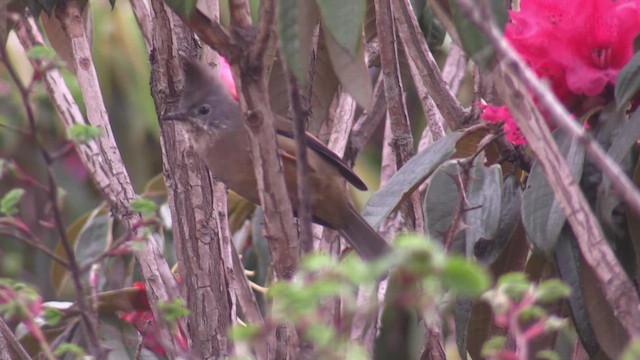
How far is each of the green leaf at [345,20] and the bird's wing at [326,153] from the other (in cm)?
101

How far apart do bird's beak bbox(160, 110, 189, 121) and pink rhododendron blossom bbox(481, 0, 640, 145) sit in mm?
736

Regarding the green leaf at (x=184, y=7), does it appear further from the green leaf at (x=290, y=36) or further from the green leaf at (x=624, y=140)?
the green leaf at (x=624, y=140)

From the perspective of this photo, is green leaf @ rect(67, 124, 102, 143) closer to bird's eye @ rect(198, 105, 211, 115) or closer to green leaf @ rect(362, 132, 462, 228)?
green leaf @ rect(362, 132, 462, 228)

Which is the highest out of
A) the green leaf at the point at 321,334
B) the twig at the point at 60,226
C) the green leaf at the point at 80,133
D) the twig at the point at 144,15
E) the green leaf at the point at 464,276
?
the twig at the point at 144,15

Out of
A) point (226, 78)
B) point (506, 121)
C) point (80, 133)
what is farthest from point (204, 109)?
point (80, 133)

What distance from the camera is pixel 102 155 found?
220 centimetres

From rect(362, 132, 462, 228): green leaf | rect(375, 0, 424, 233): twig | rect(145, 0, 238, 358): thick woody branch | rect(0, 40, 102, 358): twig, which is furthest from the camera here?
rect(375, 0, 424, 233): twig

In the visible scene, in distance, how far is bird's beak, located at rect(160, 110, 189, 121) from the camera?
2.25 meters

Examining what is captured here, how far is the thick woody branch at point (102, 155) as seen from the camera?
6.83 feet

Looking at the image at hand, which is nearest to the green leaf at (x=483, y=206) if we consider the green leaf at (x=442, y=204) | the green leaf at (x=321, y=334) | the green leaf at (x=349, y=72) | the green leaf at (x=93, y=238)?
the green leaf at (x=442, y=204)

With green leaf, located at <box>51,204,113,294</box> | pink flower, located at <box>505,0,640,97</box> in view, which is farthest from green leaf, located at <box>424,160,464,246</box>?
green leaf, located at <box>51,204,113,294</box>

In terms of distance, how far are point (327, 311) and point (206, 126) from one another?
1.50 metres

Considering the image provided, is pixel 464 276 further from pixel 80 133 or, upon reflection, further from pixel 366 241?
pixel 366 241

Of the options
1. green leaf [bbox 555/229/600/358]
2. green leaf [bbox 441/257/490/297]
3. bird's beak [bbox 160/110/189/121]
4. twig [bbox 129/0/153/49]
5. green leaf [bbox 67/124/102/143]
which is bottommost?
green leaf [bbox 441/257/490/297]
